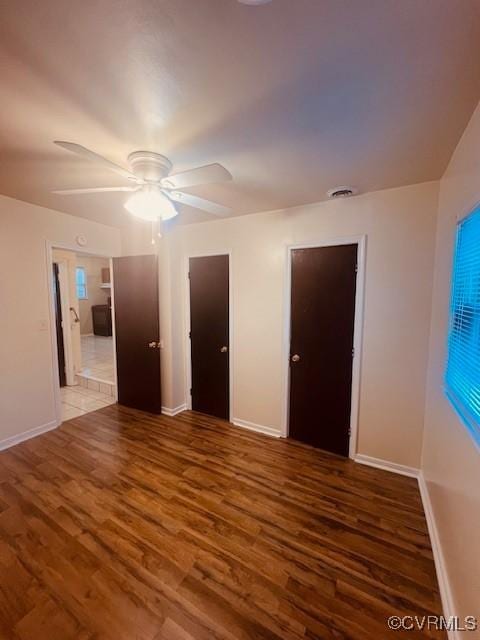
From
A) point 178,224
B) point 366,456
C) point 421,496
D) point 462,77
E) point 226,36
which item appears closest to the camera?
point 226,36

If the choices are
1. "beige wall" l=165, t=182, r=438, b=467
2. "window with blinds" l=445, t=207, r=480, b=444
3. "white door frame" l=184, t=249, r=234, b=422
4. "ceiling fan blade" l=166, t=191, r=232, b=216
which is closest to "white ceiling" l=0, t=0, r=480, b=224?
"ceiling fan blade" l=166, t=191, r=232, b=216

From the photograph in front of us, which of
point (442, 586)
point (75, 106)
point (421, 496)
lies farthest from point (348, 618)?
point (75, 106)

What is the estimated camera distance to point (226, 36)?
0.89m

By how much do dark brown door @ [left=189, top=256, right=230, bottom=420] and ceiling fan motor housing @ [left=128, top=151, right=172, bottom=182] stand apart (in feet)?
4.57

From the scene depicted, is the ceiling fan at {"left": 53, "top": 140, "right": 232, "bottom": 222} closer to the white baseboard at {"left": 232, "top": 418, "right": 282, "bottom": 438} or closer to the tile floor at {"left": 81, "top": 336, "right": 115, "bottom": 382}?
the white baseboard at {"left": 232, "top": 418, "right": 282, "bottom": 438}

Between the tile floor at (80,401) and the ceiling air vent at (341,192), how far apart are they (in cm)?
370

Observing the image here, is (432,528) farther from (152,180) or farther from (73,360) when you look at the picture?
(73,360)

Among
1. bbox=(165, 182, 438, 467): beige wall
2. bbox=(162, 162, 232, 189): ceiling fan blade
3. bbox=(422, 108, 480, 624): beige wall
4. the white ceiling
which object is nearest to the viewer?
the white ceiling

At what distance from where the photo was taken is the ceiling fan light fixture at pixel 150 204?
1.56 metres

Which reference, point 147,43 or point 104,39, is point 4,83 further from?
point 147,43

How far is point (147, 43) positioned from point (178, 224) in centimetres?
233

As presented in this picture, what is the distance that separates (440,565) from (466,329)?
1.30 metres

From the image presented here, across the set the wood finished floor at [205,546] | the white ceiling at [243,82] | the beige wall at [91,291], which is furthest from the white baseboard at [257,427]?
the beige wall at [91,291]

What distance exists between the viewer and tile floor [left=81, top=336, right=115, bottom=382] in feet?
14.9
